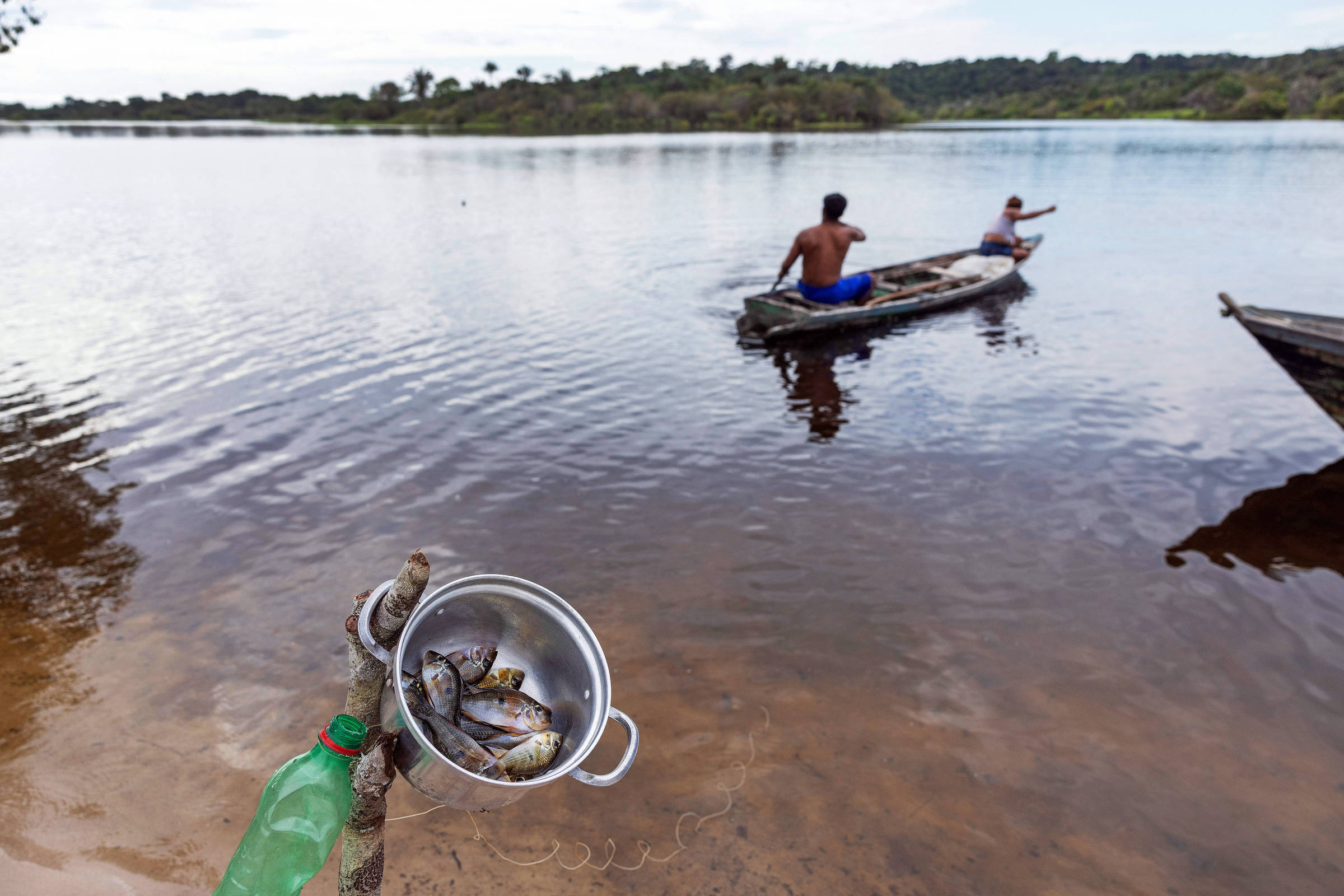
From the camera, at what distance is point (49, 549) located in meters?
5.88

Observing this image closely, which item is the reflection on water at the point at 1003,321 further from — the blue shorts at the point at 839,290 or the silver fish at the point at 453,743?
the silver fish at the point at 453,743

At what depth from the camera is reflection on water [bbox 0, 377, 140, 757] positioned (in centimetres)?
452

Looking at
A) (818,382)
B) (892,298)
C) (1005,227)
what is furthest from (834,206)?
(1005,227)

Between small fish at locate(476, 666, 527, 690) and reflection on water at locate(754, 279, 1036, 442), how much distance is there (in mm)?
6253

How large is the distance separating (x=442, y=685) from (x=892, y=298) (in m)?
11.3

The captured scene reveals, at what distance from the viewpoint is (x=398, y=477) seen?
6.99 m

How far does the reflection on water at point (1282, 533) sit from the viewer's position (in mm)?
5766

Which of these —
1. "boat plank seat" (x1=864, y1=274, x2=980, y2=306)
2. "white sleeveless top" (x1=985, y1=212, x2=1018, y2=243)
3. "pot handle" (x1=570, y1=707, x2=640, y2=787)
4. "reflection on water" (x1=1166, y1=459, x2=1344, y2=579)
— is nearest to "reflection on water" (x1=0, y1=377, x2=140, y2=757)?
"pot handle" (x1=570, y1=707, x2=640, y2=787)

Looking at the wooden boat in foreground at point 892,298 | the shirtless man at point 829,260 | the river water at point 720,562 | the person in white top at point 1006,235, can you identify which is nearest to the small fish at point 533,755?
the river water at point 720,562

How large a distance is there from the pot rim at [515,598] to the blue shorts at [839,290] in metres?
10.0

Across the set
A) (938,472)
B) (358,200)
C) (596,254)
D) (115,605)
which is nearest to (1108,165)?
(596,254)

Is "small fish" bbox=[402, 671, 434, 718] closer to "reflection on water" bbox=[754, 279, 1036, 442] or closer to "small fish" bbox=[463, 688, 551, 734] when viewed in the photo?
"small fish" bbox=[463, 688, 551, 734]

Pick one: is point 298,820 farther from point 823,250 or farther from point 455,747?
point 823,250

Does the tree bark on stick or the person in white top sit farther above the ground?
the tree bark on stick
